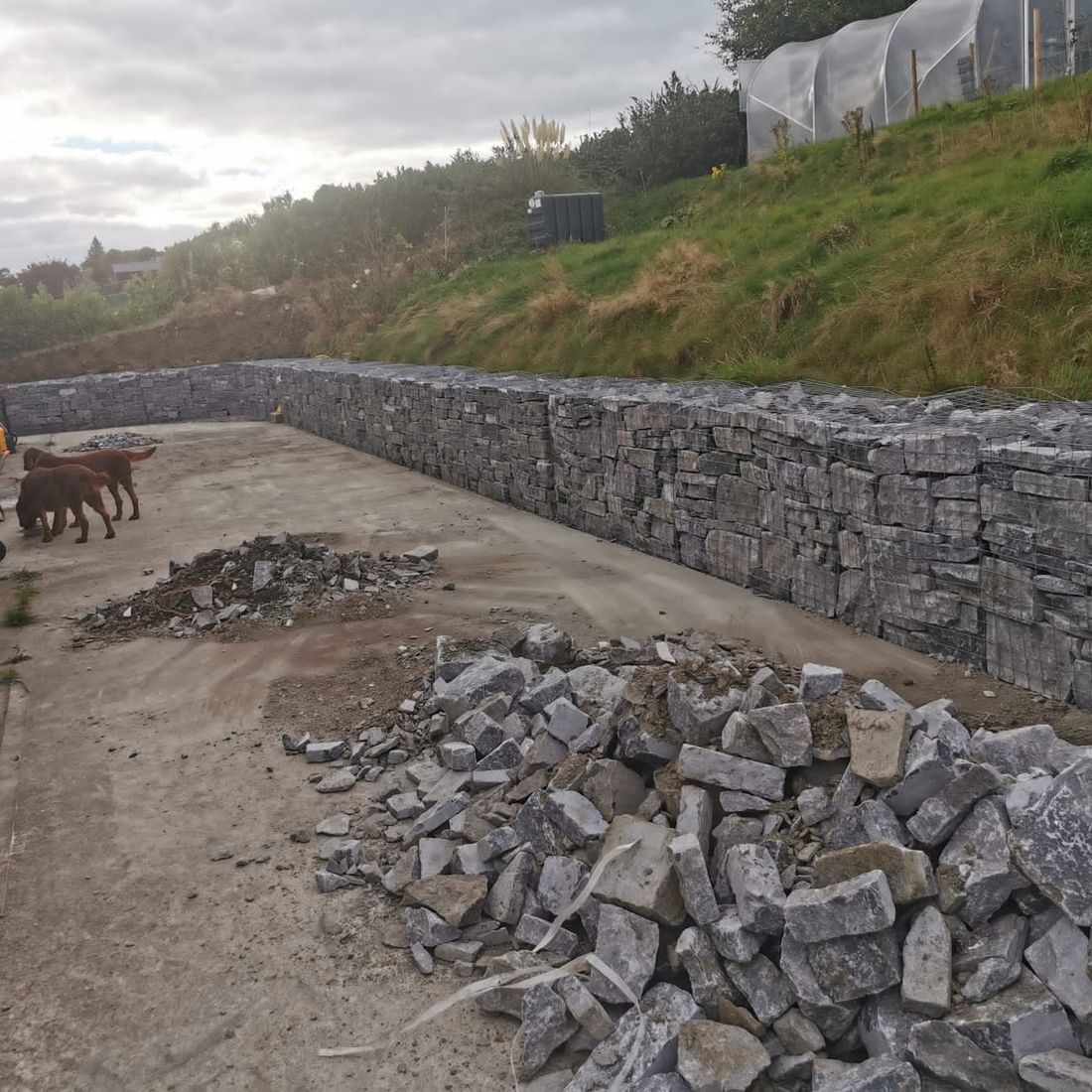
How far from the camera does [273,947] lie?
13.4 feet

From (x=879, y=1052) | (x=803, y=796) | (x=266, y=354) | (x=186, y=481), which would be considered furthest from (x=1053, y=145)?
(x=266, y=354)

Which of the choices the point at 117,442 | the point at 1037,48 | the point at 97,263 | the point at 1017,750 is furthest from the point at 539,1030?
the point at 97,263

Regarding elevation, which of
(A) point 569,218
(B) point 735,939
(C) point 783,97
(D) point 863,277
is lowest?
(B) point 735,939

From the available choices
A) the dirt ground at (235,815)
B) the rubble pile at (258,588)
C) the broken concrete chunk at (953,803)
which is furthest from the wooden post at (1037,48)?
the broken concrete chunk at (953,803)

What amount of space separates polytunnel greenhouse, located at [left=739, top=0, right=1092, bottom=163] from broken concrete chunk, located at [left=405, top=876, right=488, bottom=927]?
1620 cm

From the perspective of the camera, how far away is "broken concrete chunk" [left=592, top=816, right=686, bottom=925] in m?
3.66

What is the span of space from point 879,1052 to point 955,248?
8.46 meters

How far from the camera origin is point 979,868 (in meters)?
3.30

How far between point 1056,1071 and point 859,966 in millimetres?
609

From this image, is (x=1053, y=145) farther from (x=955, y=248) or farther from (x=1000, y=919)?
(x=1000, y=919)

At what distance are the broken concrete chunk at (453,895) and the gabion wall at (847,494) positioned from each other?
3.20 meters

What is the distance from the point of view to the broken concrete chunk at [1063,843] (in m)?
3.07

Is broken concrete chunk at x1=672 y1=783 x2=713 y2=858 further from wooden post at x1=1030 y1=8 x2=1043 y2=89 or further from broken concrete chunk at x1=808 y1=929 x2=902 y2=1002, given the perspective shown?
wooden post at x1=1030 y1=8 x2=1043 y2=89

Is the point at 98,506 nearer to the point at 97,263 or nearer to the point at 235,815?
the point at 235,815
